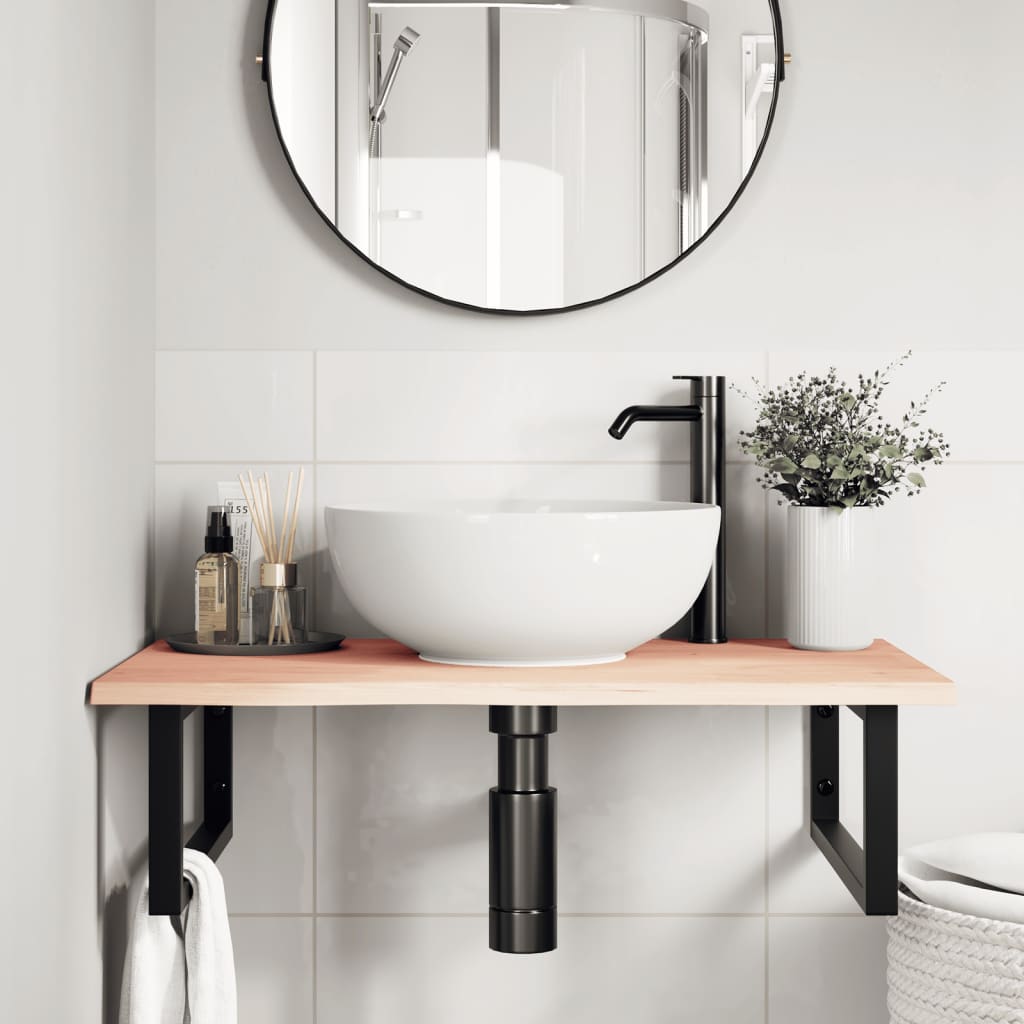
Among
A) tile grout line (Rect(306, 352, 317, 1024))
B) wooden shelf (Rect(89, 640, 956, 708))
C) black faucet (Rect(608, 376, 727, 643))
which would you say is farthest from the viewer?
tile grout line (Rect(306, 352, 317, 1024))

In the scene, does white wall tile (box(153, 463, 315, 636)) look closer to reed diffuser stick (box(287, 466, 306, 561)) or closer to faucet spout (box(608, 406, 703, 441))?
reed diffuser stick (box(287, 466, 306, 561))

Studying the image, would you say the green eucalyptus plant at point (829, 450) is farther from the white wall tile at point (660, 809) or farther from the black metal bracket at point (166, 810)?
the black metal bracket at point (166, 810)

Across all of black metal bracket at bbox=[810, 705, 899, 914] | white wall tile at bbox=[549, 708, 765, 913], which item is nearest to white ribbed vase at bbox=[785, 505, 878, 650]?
black metal bracket at bbox=[810, 705, 899, 914]

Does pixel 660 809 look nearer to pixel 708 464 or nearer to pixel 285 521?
pixel 708 464

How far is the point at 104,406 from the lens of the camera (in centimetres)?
126

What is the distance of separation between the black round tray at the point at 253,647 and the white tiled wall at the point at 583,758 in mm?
153

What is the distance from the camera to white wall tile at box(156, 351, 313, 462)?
1.51 m

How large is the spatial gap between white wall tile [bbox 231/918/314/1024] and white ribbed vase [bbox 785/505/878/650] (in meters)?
0.78

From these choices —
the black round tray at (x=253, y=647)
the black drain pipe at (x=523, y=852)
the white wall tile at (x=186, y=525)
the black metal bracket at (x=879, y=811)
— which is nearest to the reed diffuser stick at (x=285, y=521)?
the white wall tile at (x=186, y=525)

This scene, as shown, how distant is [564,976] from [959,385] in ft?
3.12

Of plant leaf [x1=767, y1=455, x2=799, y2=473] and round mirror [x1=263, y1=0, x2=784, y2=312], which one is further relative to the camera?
round mirror [x1=263, y1=0, x2=784, y2=312]

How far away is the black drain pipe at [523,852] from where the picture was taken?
4.26ft

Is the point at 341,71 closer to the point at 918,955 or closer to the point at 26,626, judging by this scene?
the point at 26,626

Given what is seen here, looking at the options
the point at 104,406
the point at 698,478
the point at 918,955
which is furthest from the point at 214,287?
the point at 918,955
